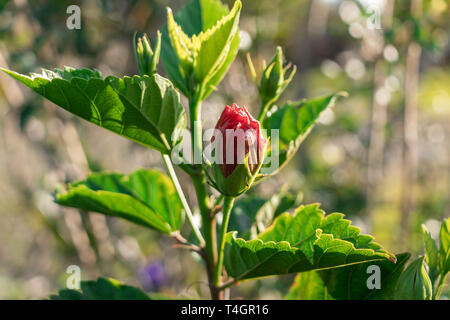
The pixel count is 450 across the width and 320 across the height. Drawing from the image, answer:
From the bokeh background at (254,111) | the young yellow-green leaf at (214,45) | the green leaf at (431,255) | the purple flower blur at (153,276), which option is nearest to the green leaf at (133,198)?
the young yellow-green leaf at (214,45)

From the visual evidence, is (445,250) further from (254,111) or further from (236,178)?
(254,111)

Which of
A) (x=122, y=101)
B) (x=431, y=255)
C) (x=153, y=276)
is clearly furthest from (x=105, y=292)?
(x=153, y=276)

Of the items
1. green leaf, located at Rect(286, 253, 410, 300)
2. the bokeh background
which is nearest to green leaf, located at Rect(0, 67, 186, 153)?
green leaf, located at Rect(286, 253, 410, 300)

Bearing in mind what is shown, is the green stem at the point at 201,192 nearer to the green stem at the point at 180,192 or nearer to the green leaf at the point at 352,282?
the green stem at the point at 180,192

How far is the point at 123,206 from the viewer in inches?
19.1

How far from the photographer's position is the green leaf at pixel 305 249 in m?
0.37

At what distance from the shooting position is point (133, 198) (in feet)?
1.57

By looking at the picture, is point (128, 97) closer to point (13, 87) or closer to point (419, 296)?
point (419, 296)

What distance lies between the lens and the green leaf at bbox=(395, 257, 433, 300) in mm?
418

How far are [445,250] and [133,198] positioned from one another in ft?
1.11

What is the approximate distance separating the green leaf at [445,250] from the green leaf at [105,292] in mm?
323

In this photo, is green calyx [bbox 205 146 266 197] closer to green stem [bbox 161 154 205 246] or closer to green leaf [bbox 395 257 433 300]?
green stem [bbox 161 154 205 246]

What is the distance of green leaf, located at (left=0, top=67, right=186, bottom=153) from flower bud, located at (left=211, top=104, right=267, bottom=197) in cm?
5
